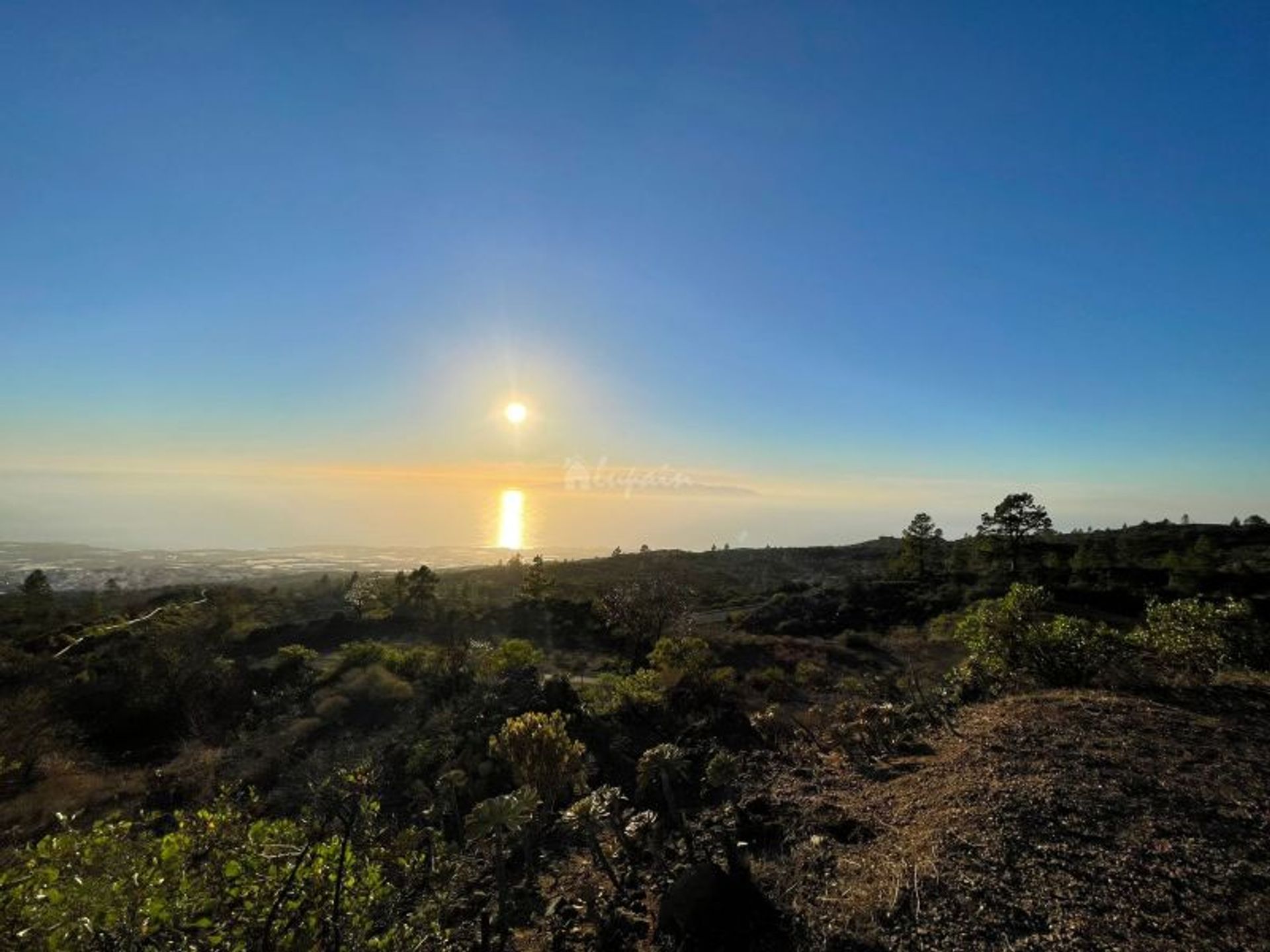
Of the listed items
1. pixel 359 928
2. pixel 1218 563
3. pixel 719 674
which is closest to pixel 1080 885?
pixel 359 928

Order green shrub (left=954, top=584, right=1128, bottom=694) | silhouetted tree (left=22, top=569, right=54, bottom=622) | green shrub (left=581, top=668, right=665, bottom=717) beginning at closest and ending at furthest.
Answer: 1. green shrub (left=954, top=584, right=1128, bottom=694)
2. green shrub (left=581, top=668, right=665, bottom=717)
3. silhouetted tree (left=22, top=569, right=54, bottom=622)

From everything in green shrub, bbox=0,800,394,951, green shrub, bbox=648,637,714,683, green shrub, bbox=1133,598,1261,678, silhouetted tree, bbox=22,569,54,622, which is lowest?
silhouetted tree, bbox=22,569,54,622

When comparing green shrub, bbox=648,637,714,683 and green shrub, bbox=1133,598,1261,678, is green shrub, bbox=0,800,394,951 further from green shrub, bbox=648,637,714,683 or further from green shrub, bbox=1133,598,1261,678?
green shrub, bbox=1133,598,1261,678

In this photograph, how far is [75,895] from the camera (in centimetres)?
407

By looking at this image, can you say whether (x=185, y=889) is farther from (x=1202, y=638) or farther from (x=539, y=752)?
(x=1202, y=638)

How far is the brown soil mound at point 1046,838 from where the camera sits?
618 centimetres

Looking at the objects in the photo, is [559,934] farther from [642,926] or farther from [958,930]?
[958,930]

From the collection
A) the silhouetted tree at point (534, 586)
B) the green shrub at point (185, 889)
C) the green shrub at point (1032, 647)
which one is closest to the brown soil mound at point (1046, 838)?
the green shrub at point (1032, 647)

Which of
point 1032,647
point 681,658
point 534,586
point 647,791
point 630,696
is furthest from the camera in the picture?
point 534,586

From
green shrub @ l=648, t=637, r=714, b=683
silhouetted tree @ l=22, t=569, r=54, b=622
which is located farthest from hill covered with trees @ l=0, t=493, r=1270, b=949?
silhouetted tree @ l=22, t=569, r=54, b=622

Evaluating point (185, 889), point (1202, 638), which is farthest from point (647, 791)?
point (1202, 638)

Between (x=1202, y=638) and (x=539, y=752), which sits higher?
(x=1202, y=638)

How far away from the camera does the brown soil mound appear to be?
618 centimetres

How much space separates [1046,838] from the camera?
24.5 feet
